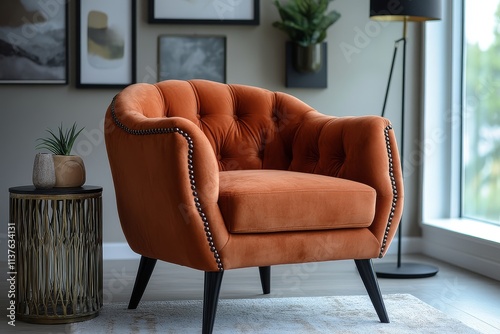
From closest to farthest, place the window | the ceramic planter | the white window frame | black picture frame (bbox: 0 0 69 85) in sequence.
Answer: the ceramic planter, the window, black picture frame (bbox: 0 0 69 85), the white window frame

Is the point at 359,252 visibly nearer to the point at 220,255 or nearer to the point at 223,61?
the point at 220,255

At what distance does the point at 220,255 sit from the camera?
239cm

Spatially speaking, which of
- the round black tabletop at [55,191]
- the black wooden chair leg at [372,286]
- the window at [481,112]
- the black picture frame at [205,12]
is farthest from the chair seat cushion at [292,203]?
the black picture frame at [205,12]

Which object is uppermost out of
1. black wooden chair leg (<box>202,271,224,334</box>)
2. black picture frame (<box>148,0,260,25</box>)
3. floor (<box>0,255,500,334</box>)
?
black picture frame (<box>148,0,260,25</box>)

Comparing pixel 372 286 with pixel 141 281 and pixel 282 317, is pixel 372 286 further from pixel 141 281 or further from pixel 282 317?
pixel 141 281

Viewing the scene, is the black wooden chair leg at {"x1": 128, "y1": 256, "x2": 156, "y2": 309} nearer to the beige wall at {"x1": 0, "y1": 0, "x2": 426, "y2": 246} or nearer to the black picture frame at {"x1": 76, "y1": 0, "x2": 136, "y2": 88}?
the beige wall at {"x1": 0, "y1": 0, "x2": 426, "y2": 246}

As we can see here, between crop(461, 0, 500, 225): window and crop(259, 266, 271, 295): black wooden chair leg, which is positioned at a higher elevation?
crop(461, 0, 500, 225): window

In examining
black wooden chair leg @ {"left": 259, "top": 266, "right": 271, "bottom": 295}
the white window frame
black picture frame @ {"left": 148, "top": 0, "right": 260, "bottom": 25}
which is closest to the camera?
black wooden chair leg @ {"left": 259, "top": 266, "right": 271, "bottom": 295}

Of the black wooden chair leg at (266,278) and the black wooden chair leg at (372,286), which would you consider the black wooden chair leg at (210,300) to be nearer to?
the black wooden chair leg at (372,286)

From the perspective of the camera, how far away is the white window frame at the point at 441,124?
13.9 ft

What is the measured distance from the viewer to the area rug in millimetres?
2590

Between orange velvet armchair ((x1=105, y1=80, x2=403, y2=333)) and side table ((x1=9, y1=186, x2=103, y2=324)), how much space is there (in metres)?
0.19

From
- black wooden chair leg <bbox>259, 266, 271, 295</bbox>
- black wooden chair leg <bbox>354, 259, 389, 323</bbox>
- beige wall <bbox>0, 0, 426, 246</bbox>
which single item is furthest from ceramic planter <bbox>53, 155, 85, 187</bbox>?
beige wall <bbox>0, 0, 426, 246</bbox>

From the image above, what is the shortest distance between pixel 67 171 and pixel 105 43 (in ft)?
4.87
